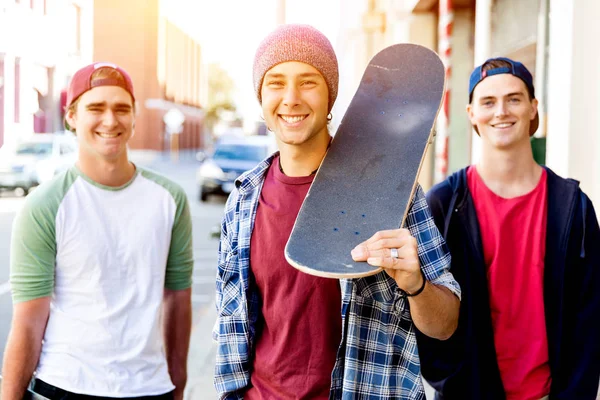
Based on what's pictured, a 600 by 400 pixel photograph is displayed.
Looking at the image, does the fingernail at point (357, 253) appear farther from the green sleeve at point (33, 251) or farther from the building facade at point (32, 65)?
the building facade at point (32, 65)

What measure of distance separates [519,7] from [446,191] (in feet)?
12.7

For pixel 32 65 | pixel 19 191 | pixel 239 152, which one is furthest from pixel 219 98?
pixel 19 191

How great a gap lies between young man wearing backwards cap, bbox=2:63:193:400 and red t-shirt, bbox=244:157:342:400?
2.07ft

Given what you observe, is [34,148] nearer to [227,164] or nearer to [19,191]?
[19,191]

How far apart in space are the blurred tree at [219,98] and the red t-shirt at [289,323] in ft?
204

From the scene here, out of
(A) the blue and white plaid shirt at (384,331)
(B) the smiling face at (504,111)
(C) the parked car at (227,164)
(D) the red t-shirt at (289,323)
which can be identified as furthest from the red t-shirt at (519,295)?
(C) the parked car at (227,164)

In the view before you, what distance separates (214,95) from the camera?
65.0 m

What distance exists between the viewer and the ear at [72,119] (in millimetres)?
2623

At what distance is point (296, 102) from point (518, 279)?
1.06m

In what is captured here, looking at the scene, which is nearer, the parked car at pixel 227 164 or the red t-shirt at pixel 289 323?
the red t-shirt at pixel 289 323

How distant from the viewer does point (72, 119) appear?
8.64 feet

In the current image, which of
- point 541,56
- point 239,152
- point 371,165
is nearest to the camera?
point 371,165

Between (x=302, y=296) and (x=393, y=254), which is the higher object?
(x=393, y=254)

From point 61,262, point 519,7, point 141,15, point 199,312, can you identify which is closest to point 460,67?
point 519,7
